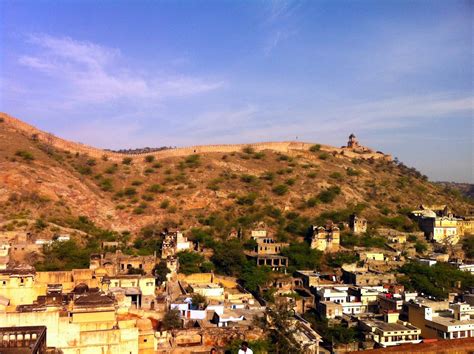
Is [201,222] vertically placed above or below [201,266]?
above

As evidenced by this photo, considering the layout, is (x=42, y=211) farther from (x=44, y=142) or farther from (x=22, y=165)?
(x=44, y=142)

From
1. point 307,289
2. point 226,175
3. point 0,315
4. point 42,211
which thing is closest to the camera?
point 0,315

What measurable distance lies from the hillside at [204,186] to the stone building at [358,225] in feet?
3.32

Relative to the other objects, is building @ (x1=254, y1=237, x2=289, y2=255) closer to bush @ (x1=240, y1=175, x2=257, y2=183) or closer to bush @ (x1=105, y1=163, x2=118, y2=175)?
bush @ (x1=240, y1=175, x2=257, y2=183)

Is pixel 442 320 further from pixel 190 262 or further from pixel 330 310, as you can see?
pixel 190 262

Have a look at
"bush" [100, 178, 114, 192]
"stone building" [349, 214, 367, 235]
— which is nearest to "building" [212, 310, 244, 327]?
"stone building" [349, 214, 367, 235]

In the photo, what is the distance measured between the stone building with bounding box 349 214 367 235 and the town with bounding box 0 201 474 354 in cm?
6

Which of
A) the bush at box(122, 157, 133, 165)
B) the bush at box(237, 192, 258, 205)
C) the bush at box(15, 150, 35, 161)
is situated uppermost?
the bush at box(122, 157, 133, 165)

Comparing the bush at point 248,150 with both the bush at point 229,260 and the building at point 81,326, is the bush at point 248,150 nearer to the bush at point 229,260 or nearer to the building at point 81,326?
the bush at point 229,260

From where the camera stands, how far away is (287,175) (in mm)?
32531

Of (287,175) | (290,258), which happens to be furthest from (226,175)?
(290,258)

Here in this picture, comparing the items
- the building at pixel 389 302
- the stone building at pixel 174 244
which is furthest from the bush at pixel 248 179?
the building at pixel 389 302

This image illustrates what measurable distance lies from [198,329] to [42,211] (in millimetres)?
13351

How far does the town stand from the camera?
11.5 metres
